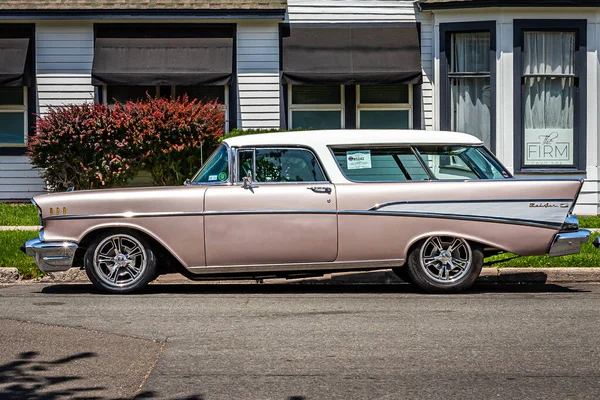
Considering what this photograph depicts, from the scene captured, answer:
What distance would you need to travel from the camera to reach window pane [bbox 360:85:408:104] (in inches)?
750

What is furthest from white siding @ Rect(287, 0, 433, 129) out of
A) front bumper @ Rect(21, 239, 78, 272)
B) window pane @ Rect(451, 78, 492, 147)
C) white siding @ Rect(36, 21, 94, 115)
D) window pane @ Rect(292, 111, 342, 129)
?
front bumper @ Rect(21, 239, 78, 272)

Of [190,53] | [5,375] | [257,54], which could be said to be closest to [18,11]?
[190,53]

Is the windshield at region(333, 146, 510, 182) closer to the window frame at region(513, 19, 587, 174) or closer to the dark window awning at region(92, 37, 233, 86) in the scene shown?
the window frame at region(513, 19, 587, 174)

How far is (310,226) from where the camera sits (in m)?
10.1

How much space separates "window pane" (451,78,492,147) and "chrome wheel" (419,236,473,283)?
26.8 feet

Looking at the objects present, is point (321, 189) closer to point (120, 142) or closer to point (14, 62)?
point (120, 142)

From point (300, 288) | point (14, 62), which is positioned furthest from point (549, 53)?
point (14, 62)

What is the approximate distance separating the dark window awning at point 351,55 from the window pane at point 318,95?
68 cm

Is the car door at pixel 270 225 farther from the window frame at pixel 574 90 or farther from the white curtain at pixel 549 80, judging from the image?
the white curtain at pixel 549 80

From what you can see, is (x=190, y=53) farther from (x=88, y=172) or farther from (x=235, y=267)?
(x=235, y=267)

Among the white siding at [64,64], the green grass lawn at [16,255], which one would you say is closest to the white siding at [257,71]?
the white siding at [64,64]

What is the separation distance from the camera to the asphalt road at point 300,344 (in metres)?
6.40

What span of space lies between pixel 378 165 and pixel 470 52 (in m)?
8.45

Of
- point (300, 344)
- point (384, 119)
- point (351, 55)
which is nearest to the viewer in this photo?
Answer: point (300, 344)
